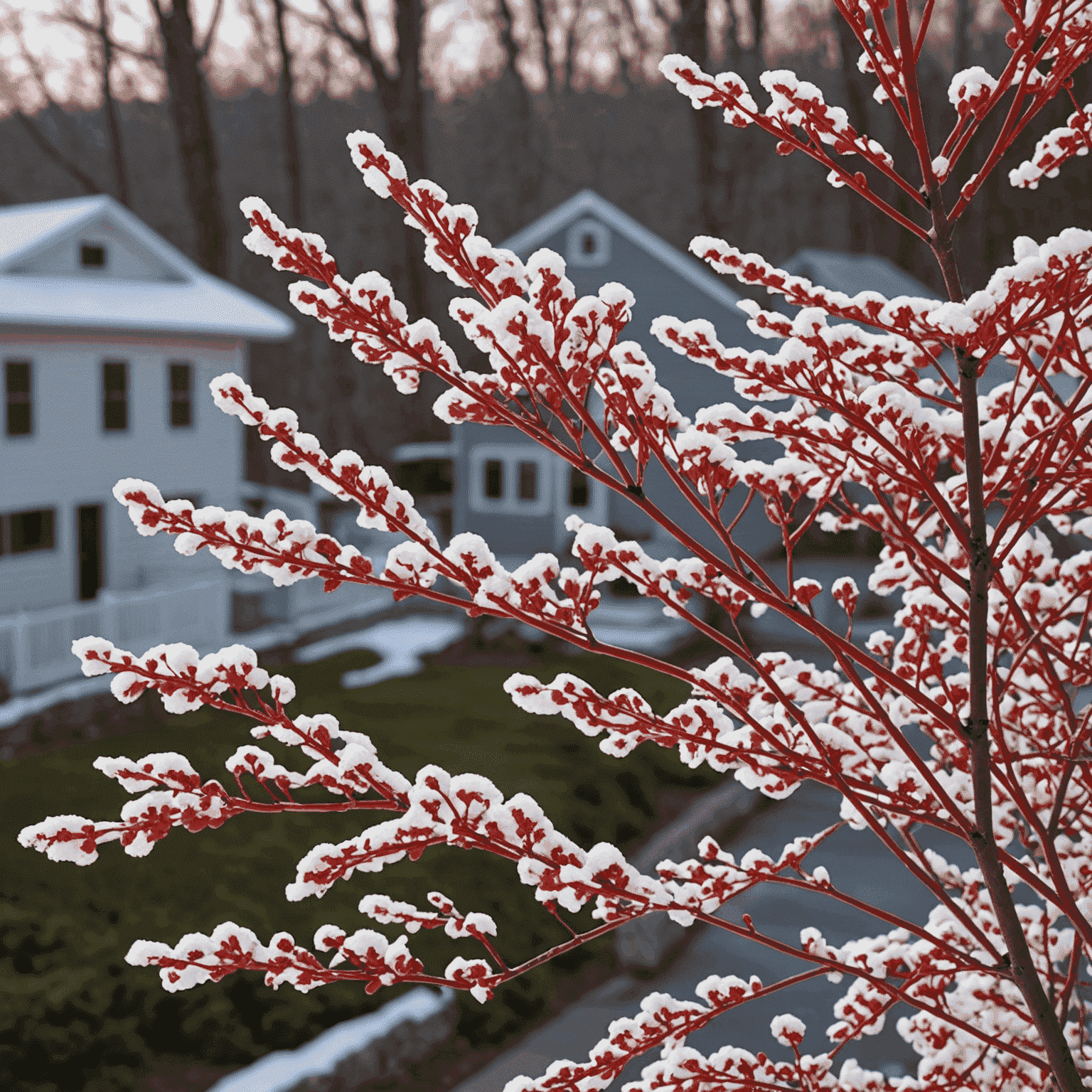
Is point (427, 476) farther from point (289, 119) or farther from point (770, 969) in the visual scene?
point (770, 969)

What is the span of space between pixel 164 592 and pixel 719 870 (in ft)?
39.5

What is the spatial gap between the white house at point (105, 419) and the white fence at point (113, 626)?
0.02 m

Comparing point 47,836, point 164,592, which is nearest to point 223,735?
point 164,592

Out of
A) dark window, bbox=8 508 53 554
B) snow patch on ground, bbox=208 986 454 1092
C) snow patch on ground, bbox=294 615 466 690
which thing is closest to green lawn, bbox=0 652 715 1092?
snow patch on ground, bbox=208 986 454 1092

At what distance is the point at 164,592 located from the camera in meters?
13.4

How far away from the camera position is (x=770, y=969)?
8.06 metres

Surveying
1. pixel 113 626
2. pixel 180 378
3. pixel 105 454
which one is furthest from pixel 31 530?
pixel 180 378

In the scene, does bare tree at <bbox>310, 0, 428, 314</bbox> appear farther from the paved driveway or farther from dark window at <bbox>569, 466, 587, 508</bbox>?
the paved driveway

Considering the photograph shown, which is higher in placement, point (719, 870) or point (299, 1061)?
point (719, 870)

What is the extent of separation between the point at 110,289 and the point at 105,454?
2148 mm

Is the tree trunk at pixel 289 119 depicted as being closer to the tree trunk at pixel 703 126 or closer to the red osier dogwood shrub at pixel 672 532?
the tree trunk at pixel 703 126

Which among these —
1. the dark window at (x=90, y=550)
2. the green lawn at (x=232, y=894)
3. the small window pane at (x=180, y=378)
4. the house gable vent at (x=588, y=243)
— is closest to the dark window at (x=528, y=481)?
the house gable vent at (x=588, y=243)

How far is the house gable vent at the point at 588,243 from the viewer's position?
17828 millimetres

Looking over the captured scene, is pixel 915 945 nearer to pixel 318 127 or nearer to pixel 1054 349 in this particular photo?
pixel 1054 349
